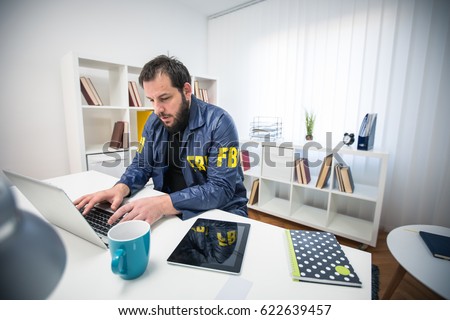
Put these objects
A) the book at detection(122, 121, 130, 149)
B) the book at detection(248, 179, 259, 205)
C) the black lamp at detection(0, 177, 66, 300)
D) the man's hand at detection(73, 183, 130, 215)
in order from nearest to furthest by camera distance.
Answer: the black lamp at detection(0, 177, 66, 300) < the man's hand at detection(73, 183, 130, 215) < the book at detection(122, 121, 130, 149) < the book at detection(248, 179, 259, 205)

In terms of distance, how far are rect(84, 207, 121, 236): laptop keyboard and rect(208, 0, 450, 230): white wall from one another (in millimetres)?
2059

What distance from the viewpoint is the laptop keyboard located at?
68 cm

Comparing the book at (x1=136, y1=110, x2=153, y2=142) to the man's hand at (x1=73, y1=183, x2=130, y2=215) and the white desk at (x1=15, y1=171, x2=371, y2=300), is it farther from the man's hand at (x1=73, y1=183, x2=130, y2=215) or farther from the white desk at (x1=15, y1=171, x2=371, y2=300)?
the white desk at (x1=15, y1=171, x2=371, y2=300)

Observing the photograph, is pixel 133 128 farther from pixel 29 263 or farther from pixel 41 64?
pixel 29 263

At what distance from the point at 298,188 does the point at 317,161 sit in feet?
1.06

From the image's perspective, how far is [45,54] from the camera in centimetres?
189

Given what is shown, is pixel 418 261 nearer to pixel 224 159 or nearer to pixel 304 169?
pixel 224 159

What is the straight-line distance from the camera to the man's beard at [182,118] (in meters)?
1.14

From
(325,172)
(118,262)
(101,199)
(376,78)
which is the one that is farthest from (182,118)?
(376,78)

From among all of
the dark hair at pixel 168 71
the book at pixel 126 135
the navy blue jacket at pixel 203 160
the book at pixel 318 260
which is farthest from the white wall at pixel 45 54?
the book at pixel 318 260

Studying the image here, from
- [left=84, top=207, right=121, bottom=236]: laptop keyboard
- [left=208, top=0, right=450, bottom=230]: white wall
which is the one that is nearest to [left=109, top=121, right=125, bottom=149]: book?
[left=84, top=207, right=121, bottom=236]: laptop keyboard

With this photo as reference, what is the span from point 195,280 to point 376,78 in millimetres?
2237

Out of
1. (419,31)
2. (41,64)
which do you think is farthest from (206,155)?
(419,31)
